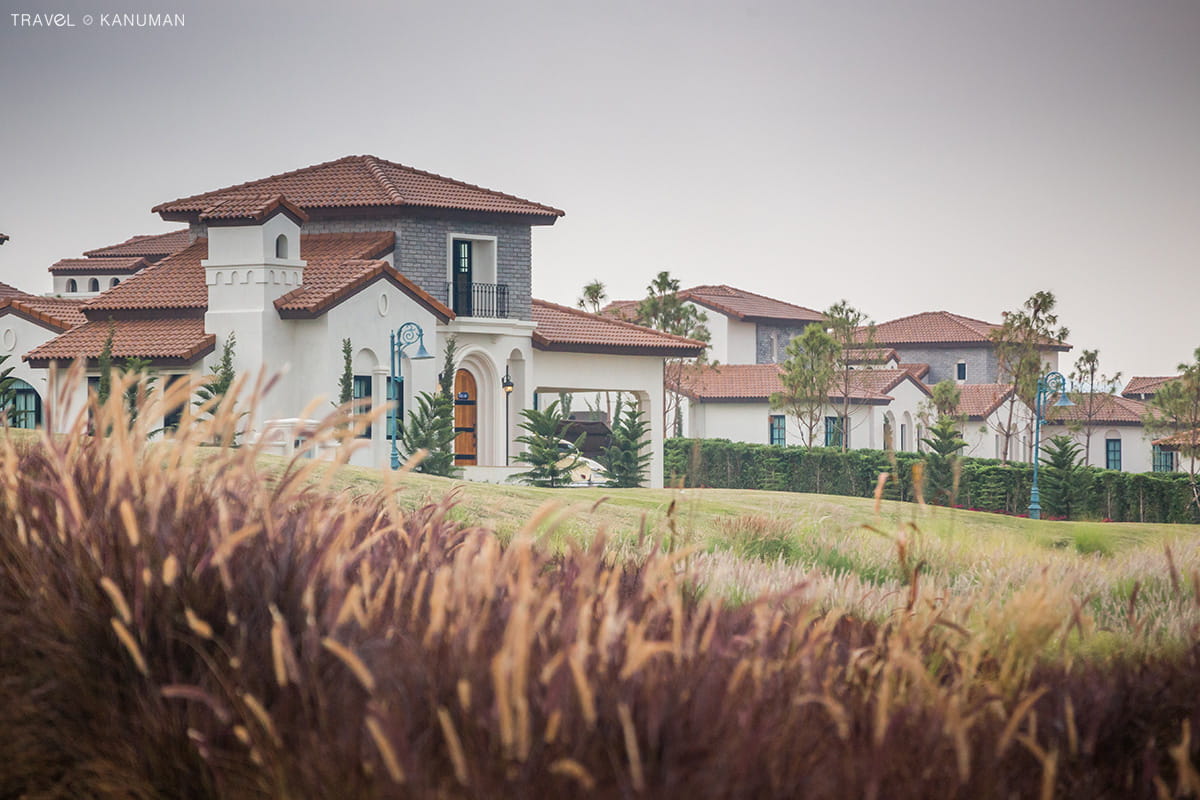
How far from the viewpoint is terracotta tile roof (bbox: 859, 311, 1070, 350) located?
2539 inches

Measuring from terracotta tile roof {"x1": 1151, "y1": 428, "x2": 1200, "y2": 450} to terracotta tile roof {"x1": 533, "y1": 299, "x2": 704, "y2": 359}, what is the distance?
15.2 meters

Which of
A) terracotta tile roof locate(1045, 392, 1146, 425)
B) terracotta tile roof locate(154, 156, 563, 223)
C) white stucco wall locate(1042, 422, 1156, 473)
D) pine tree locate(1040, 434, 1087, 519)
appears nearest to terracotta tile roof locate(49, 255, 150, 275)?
terracotta tile roof locate(154, 156, 563, 223)

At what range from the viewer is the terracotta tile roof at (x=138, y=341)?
2652 cm

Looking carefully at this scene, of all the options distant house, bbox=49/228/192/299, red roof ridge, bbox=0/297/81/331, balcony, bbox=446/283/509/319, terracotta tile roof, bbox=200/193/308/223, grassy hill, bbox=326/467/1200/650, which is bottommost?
grassy hill, bbox=326/467/1200/650

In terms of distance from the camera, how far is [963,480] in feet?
122

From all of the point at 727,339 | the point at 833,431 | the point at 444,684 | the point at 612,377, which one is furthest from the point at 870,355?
the point at 444,684

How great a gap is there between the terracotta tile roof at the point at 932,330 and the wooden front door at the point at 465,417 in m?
34.8

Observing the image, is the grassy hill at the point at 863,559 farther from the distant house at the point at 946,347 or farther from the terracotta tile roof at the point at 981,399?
the distant house at the point at 946,347

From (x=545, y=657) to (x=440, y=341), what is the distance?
27834 millimetres

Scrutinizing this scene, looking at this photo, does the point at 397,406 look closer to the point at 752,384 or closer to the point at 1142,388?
the point at 752,384

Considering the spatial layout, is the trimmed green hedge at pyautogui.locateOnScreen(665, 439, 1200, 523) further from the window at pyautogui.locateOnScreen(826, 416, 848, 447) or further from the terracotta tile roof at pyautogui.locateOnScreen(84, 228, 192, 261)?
the terracotta tile roof at pyautogui.locateOnScreen(84, 228, 192, 261)

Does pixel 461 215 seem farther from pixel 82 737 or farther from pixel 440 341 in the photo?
pixel 82 737

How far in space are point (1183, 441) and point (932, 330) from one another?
2511 centimetres

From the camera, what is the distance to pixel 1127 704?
4324 mm
